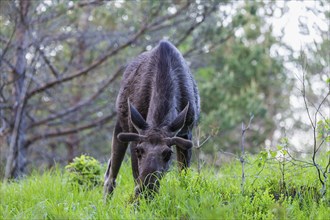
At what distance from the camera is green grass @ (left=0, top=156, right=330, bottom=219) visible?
549 centimetres

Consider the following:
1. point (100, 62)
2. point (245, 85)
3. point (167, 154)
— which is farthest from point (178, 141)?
point (245, 85)

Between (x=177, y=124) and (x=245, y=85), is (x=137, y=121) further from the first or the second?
(x=245, y=85)

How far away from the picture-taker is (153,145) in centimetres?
644

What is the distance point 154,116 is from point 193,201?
1.54 metres

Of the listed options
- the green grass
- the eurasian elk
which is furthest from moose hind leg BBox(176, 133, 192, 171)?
the green grass

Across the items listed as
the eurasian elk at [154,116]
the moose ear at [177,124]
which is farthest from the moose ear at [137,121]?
the moose ear at [177,124]

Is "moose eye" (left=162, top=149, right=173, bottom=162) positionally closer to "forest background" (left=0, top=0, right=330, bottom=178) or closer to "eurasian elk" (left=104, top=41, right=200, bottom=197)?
"eurasian elk" (left=104, top=41, right=200, bottom=197)

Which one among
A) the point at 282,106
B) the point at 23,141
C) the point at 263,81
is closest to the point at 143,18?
the point at 23,141

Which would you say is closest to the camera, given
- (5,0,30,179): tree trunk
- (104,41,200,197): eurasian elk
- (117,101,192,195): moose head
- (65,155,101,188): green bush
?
(117,101,192,195): moose head

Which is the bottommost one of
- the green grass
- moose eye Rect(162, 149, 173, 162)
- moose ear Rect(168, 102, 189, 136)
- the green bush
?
the green bush

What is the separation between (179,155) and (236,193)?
1411mm

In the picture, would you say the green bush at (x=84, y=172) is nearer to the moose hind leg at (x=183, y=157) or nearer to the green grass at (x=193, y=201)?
the green grass at (x=193, y=201)

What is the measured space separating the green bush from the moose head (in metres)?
1.44

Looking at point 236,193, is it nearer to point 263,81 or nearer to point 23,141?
point 23,141
